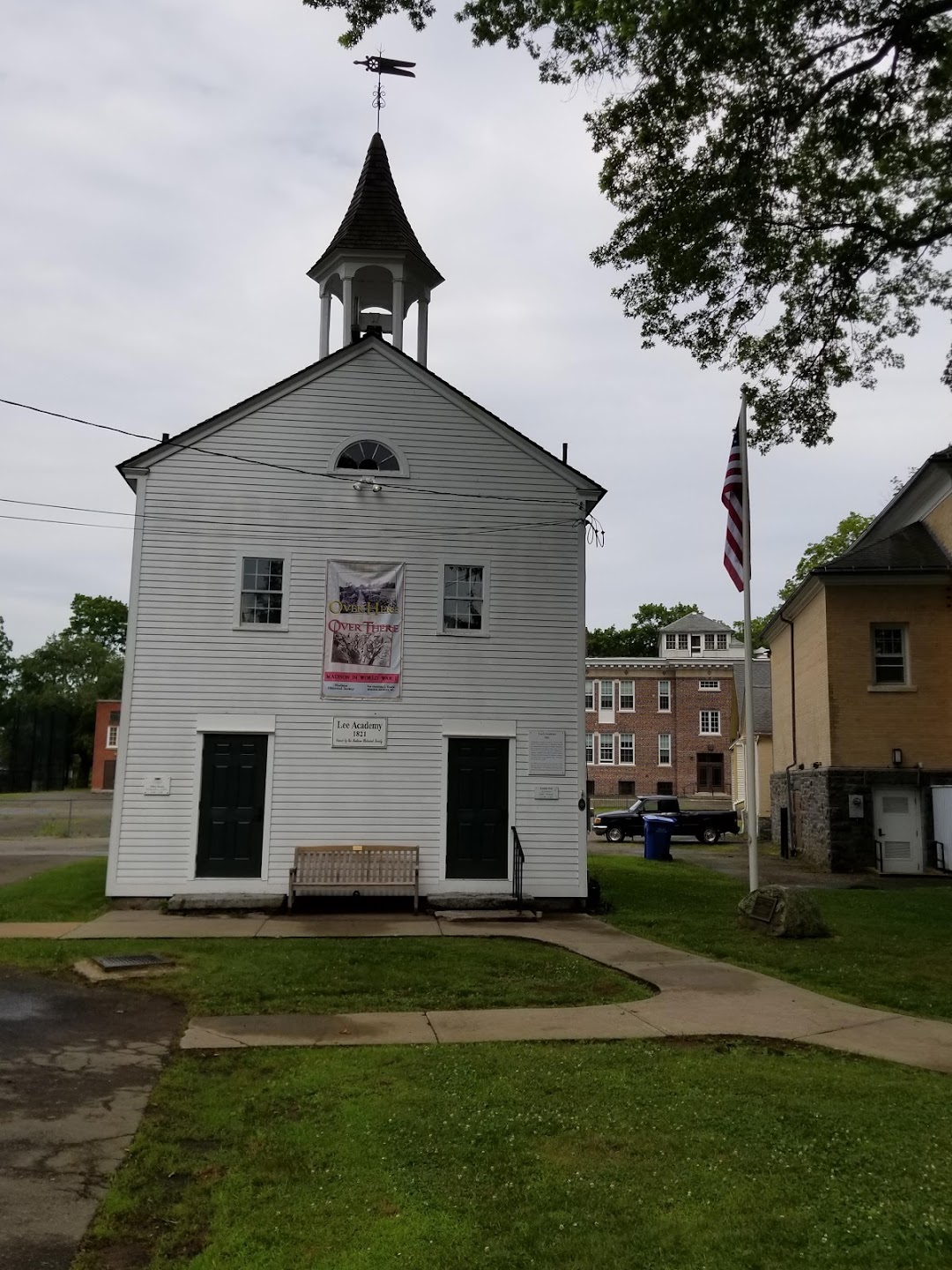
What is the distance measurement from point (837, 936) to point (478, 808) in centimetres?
548

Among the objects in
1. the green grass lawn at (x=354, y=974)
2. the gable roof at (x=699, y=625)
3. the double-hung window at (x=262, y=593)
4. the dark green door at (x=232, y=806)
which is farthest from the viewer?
the gable roof at (x=699, y=625)

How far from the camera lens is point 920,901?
17.0 metres

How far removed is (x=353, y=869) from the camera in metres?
15.2

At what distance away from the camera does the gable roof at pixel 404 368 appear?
16.0 m

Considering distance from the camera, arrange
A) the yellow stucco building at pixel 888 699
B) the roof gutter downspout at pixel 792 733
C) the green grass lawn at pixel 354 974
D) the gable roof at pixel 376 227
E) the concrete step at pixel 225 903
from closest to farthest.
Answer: the green grass lawn at pixel 354 974 < the concrete step at pixel 225 903 < the gable roof at pixel 376 227 < the yellow stucco building at pixel 888 699 < the roof gutter downspout at pixel 792 733

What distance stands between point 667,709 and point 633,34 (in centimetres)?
5446

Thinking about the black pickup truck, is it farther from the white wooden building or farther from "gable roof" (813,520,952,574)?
the white wooden building

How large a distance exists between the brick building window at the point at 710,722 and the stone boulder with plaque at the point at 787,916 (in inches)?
1981

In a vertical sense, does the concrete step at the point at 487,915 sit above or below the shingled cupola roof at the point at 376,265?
below

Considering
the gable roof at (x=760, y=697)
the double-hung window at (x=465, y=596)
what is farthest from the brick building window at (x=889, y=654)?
the double-hung window at (x=465, y=596)

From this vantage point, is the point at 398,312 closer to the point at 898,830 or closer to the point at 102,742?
the point at 898,830

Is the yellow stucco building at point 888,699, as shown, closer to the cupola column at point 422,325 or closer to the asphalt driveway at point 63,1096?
the cupola column at point 422,325

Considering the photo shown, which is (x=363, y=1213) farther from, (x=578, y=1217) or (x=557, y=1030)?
(x=557, y=1030)

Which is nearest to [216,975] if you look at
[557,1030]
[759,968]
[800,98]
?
[557,1030]
